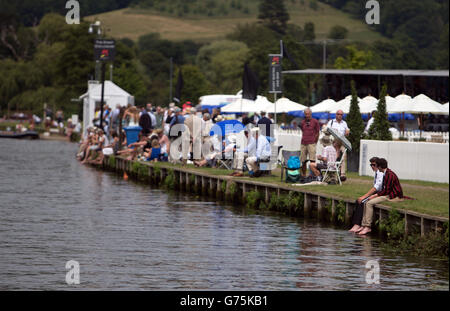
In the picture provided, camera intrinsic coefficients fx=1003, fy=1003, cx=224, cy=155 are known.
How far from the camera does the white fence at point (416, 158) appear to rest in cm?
2868

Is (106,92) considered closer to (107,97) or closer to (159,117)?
(107,97)

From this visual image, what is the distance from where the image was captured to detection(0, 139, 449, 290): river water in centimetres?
1694

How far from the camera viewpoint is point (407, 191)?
25062mm

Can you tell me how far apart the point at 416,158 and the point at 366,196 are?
7.86 metres

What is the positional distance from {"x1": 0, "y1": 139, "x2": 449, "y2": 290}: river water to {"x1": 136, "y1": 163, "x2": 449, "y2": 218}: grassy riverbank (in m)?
0.96

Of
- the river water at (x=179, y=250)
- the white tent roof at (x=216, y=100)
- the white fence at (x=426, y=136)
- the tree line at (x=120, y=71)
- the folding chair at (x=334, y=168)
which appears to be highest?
the tree line at (x=120, y=71)

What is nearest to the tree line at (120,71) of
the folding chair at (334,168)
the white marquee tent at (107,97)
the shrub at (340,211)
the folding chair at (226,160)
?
the white marquee tent at (107,97)

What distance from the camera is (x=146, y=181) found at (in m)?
36.6

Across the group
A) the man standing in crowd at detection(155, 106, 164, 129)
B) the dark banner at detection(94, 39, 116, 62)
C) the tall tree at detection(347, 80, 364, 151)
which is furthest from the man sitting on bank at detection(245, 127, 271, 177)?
the dark banner at detection(94, 39, 116, 62)

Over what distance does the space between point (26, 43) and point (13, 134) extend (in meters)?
90.6

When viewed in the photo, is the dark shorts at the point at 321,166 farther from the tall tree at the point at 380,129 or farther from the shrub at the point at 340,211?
the tall tree at the point at 380,129

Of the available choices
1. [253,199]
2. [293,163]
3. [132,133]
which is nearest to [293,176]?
[293,163]

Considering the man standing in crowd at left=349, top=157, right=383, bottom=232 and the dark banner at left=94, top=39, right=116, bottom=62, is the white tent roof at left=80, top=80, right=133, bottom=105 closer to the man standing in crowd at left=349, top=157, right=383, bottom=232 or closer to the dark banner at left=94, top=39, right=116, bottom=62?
the dark banner at left=94, top=39, right=116, bottom=62

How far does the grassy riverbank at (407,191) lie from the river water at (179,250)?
96 centimetres
